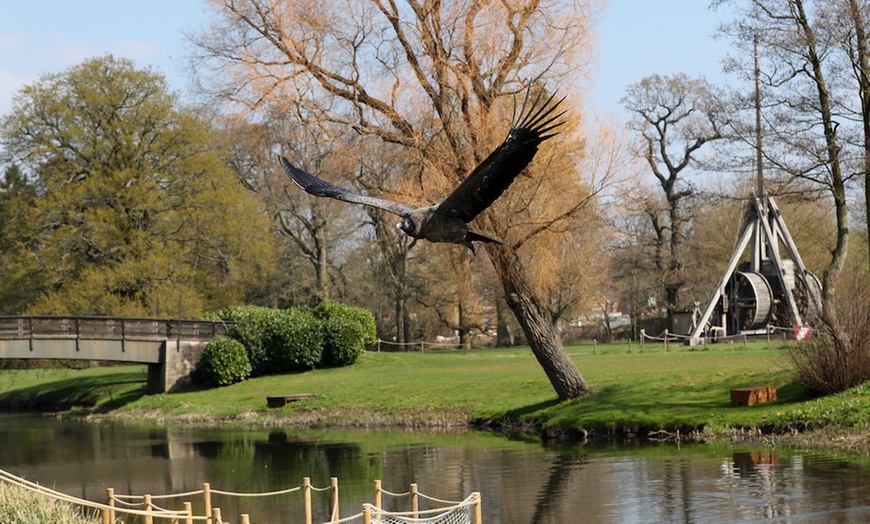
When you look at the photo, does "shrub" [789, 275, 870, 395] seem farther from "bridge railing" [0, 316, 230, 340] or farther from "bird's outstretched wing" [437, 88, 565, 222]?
"bridge railing" [0, 316, 230, 340]

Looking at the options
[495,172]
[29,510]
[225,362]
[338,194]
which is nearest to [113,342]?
[225,362]

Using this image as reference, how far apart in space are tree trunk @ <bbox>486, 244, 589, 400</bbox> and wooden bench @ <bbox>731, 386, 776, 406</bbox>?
420 centimetres

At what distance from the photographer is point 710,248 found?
5453 centimetres

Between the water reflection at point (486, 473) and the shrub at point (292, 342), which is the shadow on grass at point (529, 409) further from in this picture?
the shrub at point (292, 342)

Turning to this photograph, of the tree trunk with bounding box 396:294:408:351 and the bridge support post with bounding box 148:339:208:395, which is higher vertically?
the tree trunk with bounding box 396:294:408:351

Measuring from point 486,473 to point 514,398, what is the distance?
8.77 m

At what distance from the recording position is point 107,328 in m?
40.3

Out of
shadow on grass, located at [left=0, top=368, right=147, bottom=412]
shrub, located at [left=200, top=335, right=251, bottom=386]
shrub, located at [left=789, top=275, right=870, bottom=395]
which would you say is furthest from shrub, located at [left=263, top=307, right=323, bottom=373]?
shrub, located at [left=789, top=275, right=870, bottom=395]

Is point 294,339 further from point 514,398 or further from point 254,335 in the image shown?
point 514,398

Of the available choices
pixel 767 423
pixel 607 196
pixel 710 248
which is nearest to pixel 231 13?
pixel 607 196

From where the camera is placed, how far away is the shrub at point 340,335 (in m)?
40.8

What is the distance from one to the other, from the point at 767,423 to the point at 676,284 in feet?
117

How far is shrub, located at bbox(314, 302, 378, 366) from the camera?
40844 mm

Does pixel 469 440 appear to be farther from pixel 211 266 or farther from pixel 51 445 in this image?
pixel 211 266
